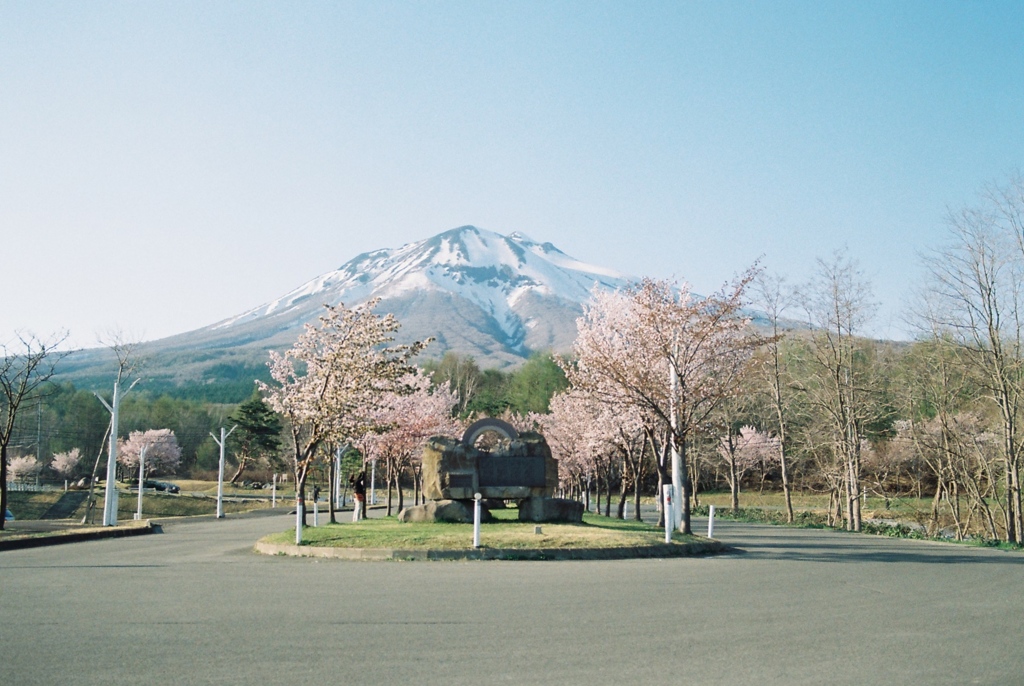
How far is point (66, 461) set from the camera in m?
87.7

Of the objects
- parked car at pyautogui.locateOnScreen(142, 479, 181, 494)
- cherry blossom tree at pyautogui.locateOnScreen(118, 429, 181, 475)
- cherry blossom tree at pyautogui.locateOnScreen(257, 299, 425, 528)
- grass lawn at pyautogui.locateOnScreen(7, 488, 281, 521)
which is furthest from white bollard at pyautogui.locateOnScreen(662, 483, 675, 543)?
cherry blossom tree at pyautogui.locateOnScreen(118, 429, 181, 475)

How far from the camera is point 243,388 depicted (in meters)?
160

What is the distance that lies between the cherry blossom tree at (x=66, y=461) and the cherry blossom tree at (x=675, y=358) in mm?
78719

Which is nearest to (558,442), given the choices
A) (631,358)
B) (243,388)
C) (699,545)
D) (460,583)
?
(631,358)

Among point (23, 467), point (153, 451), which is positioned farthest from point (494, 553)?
point (153, 451)

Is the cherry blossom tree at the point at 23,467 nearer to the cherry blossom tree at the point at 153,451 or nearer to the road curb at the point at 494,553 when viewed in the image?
the cherry blossom tree at the point at 153,451

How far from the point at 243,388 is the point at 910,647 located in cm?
16222

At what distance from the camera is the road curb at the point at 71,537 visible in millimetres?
21156

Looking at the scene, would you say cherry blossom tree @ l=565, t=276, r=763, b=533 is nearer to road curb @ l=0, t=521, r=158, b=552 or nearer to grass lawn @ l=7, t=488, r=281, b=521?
road curb @ l=0, t=521, r=158, b=552

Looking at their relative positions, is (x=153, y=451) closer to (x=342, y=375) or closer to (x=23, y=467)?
(x=23, y=467)

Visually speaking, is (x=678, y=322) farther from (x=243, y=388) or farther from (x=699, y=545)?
(x=243, y=388)

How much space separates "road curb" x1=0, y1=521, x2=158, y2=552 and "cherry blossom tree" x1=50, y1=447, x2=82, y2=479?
6693 centimetres

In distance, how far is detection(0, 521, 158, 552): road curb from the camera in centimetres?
2116

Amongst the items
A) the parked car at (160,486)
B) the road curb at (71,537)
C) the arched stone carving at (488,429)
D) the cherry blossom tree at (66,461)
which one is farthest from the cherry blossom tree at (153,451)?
the arched stone carving at (488,429)
